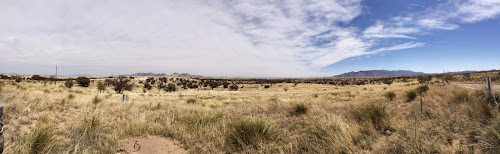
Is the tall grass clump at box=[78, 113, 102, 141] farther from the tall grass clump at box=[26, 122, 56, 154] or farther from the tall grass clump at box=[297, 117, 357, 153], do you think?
the tall grass clump at box=[297, 117, 357, 153]

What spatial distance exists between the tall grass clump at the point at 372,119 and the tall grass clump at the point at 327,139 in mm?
855

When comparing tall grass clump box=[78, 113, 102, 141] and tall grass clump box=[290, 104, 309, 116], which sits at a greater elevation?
tall grass clump box=[78, 113, 102, 141]

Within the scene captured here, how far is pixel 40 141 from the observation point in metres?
3.90

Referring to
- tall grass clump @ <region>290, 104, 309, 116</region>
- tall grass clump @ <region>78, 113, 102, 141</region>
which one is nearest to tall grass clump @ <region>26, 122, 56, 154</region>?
tall grass clump @ <region>78, 113, 102, 141</region>

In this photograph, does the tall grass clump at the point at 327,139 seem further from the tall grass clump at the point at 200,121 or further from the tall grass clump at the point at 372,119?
the tall grass clump at the point at 200,121

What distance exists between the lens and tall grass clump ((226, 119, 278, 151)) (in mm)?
→ 4547

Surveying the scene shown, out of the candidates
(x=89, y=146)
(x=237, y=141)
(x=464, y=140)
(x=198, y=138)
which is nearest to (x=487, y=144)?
(x=464, y=140)

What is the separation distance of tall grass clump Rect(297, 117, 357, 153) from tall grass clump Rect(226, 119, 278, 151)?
0.75 meters

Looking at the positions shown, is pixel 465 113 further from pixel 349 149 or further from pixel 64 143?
pixel 64 143

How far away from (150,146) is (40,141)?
6.29ft

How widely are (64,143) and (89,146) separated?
2.56 feet

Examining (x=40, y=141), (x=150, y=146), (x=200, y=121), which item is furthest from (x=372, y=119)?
(x=40, y=141)

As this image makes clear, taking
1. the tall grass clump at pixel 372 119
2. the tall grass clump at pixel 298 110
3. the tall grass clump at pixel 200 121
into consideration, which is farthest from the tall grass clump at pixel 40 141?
the tall grass clump at pixel 298 110

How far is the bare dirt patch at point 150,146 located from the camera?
430cm
